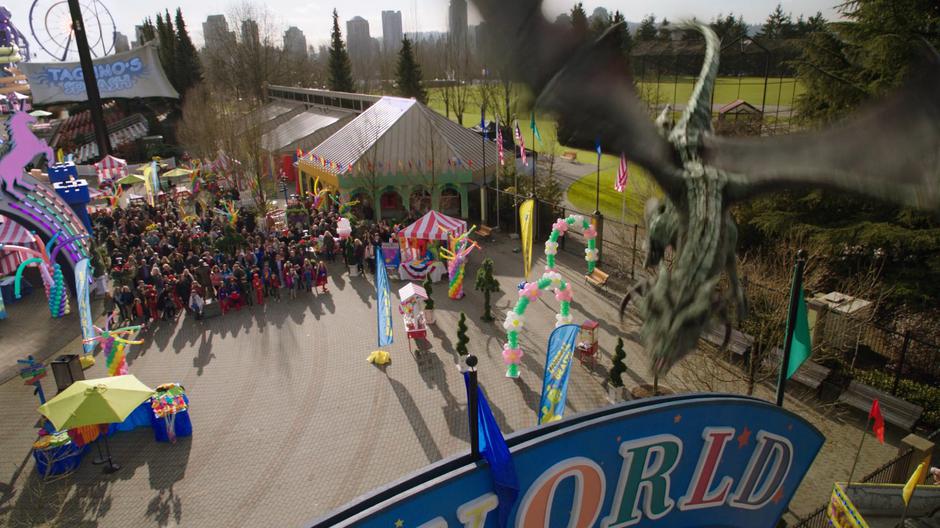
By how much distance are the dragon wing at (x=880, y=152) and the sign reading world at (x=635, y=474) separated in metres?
2.69

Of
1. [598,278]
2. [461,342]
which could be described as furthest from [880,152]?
[598,278]

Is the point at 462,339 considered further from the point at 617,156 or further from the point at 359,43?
the point at 359,43

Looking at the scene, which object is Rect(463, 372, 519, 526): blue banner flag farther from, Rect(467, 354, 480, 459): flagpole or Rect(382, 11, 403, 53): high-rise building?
Rect(382, 11, 403, 53): high-rise building

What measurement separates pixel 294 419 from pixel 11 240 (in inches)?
491

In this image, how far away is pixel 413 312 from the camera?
51.9 feet

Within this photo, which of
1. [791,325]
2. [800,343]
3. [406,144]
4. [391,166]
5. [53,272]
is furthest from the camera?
[406,144]

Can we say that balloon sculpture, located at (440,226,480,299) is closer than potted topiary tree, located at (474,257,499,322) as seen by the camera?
No

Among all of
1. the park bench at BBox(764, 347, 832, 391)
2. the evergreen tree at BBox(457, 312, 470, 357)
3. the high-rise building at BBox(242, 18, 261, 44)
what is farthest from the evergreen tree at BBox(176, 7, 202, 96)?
the park bench at BBox(764, 347, 832, 391)

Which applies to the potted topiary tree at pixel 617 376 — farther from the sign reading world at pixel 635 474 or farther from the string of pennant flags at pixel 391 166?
the string of pennant flags at pixel 391 166

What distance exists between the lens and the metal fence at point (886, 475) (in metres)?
9.42

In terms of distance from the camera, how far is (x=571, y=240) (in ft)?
77.6

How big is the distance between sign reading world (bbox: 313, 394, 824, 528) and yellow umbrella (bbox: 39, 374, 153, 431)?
28.2 ft

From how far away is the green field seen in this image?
6422 mm

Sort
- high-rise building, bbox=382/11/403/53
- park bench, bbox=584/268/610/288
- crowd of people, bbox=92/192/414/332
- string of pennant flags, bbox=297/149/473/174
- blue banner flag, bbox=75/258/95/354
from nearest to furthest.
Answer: blue banner flag, bbox=75/258/95/354, crowd of people, bbox=92/192/414/332, park bench, bbox=584/268/610/288, high-rise building, bbox=382/11/403/53, string of pennant flags, bbox=297/149/473/174
